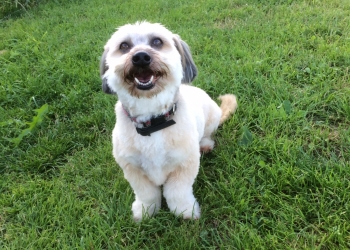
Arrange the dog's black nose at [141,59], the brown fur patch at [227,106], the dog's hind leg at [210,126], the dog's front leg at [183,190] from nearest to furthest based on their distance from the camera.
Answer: the dog's black nose at [141,59] → the dog's front leg at [183,190] → the dog's hind leg at [210,126] → the brown fur patch at [227,106]

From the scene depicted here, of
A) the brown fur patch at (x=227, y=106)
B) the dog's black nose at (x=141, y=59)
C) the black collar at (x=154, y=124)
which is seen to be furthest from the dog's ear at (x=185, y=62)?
the brown fur patch at (x=227, y=106)

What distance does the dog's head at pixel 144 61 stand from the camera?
193cm

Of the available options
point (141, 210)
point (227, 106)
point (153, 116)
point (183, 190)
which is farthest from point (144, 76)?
point (227, 106)

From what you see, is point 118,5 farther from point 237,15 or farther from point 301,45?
point 301,45

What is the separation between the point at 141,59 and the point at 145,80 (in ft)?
0.51

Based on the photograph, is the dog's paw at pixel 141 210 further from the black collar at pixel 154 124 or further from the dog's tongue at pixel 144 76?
the dog's tongue at pixel 144 76

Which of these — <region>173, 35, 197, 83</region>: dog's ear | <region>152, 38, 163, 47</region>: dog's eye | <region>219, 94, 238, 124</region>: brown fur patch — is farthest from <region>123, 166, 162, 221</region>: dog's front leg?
<region>219, 94, 238, 124</region>: brown fur patch

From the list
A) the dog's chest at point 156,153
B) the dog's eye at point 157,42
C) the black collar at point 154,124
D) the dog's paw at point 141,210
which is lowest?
the dog's paw at point 141,210

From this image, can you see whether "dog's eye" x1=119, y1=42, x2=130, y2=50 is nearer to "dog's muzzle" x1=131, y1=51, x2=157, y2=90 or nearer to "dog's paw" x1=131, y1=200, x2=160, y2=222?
"dog's muzzle" x1=131, y1=51, x2=157, y2=90

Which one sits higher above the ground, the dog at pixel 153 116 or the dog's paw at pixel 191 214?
the dog at pixel 153 116

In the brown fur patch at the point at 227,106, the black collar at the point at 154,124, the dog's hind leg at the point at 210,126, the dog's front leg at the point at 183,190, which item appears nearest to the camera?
the black collar at the point at 154,124

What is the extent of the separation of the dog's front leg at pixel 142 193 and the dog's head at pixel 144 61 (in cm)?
64

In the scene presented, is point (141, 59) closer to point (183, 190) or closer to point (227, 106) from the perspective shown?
point (183, 190)

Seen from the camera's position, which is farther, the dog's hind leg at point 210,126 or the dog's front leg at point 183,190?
the dog's hind leg at point 210,126
